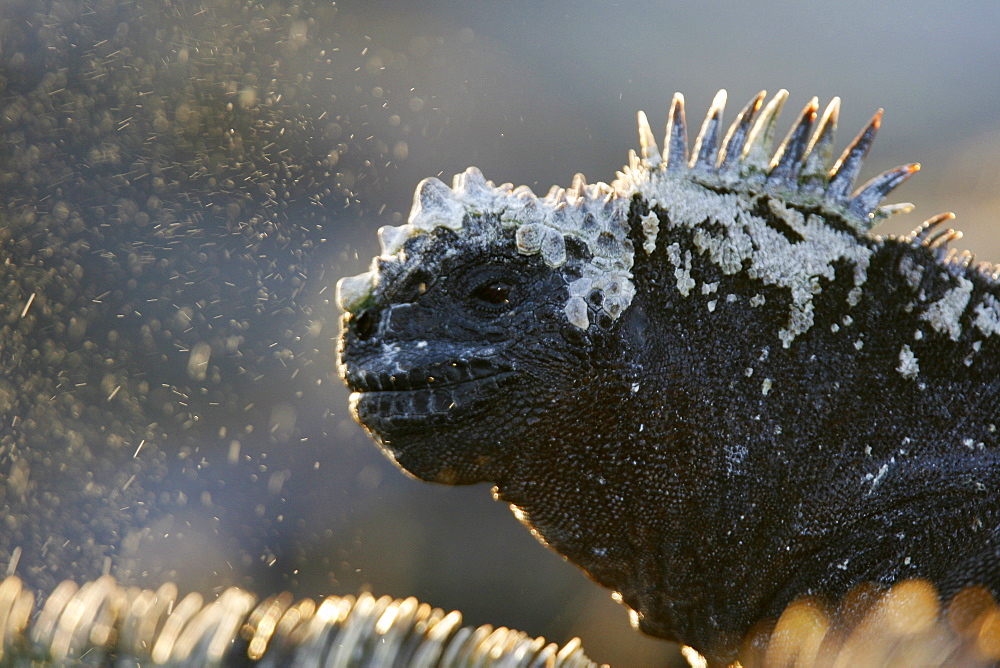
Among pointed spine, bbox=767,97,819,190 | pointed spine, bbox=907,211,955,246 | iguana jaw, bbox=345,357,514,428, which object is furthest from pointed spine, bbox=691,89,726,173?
iguana jaw, bbox=345,357,514,428

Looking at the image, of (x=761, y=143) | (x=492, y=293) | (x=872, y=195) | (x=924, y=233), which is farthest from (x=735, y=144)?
(x=492, y=293)

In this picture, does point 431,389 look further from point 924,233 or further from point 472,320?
point 924,233

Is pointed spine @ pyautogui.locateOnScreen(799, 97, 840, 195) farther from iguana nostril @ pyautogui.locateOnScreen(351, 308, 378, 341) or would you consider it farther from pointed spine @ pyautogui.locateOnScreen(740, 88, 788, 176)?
iguana nostril @ pyautogui.locateOnScreen(351, 308, 378, 341)

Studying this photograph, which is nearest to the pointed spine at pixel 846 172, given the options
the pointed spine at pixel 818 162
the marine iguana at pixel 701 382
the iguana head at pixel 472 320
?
the pointed spine at pixel 818 162

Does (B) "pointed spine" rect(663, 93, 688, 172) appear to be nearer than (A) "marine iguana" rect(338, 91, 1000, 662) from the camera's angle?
No

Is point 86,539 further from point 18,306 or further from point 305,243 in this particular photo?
point 305,243

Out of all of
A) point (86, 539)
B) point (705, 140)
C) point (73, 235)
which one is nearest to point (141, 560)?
point (86, 539)

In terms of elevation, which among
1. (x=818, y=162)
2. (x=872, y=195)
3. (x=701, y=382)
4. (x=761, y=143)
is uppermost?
(x=761, y=143)

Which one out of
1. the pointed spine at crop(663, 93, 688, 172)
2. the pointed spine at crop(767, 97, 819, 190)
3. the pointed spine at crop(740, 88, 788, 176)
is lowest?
the pointed spine at crop(767, 97, 819, 190)
